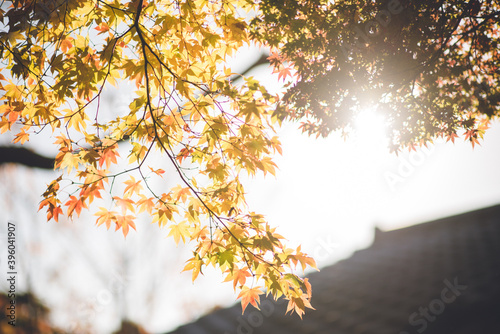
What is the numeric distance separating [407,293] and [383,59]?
3969mm

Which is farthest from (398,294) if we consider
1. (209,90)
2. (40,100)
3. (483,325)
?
(40,100)

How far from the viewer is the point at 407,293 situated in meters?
4.75

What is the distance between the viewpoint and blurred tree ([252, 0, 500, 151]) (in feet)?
9.78

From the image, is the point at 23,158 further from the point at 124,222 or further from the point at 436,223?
the point at 436,223

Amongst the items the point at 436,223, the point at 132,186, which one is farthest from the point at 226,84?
the point at 436,223

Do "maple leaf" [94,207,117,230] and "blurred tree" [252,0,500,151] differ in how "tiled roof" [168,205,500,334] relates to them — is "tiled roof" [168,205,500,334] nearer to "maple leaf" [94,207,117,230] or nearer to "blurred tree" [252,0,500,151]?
"blurred tree" [252,0,500,151]

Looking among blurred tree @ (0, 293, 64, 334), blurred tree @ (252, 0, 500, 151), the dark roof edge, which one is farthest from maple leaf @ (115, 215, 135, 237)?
blurred tree @ (0, 293, 64, 334)

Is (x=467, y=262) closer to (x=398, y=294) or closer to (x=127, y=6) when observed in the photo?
(x=398, y=294)

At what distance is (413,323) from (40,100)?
5.16m

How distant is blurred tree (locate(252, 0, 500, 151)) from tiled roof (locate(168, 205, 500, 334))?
244 centimetres

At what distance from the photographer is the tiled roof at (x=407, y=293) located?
3.76m

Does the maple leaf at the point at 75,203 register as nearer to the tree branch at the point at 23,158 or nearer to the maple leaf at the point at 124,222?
the maple leaf at the point at 124,222

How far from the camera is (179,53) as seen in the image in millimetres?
2613

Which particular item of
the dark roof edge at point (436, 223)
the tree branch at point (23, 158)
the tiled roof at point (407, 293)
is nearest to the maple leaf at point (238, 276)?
the tiled roof at point (407, 293)
